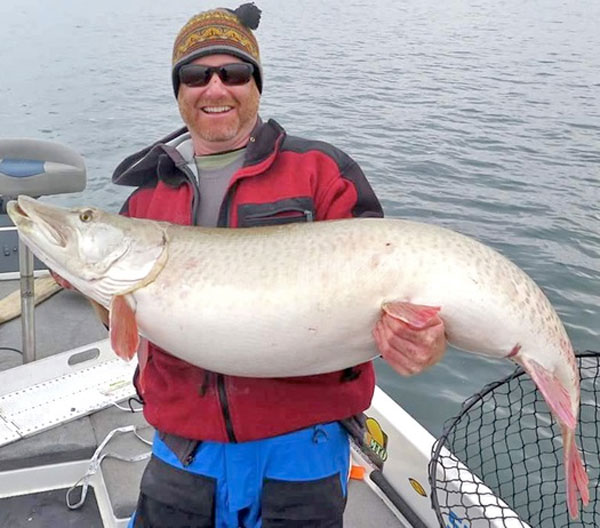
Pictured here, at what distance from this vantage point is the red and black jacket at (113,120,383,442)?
221 cm

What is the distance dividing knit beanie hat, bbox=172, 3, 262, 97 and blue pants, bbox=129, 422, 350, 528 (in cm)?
130

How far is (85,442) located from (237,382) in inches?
54.9

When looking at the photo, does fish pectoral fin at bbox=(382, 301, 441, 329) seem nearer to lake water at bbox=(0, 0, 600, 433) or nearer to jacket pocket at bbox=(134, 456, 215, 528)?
jacket pocket at bbox=(134, 456, 215, 528)

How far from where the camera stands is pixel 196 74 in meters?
2.44

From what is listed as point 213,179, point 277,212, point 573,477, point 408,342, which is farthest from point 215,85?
point 573,477

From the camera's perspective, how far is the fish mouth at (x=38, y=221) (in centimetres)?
219

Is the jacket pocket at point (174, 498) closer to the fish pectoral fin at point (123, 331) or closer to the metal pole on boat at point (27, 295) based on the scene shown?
the fish pectoral fin at point (123, 331)

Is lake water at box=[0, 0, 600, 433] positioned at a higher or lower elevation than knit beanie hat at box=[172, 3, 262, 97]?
lower

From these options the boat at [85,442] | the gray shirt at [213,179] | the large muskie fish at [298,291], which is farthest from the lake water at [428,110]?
the gray shirt at [213,179]

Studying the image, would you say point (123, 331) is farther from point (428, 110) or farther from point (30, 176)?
point (428, 110)

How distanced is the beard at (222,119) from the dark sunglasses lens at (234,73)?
63 millimetres

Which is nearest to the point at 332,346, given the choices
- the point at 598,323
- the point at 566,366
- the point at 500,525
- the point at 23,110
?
the point at 566,366

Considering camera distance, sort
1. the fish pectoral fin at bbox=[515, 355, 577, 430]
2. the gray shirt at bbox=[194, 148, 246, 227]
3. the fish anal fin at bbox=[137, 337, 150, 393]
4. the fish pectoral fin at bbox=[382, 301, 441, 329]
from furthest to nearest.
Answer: the gray shirt at bbox=[194, 148, 246, 227]
the fish anal fin at bbox=[137, 337, 150, 393]
the fish pectoral fin at bbox=[515, 355, 577, 430]
the fish pectoral fin at bbox=[382, 301, 441, 329]

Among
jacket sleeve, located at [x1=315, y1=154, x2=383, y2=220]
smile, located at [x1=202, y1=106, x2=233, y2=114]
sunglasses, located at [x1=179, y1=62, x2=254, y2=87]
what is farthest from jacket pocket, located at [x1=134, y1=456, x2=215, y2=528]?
sunglasses, located at [x1=179, y1=62, x2=254, y2=87]
